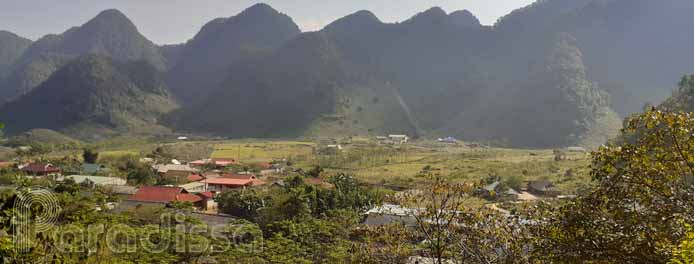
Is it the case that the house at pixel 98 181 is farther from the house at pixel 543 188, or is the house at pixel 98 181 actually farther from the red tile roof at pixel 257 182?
the house at pixel 543 188

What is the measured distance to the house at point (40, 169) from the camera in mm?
42694

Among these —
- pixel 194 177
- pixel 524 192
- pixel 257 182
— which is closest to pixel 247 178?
pixel 257 182

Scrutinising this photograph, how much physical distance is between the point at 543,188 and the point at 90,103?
10204 centimetres

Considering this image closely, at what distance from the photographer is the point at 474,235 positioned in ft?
24.5

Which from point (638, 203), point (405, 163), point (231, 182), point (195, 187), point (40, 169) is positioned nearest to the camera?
point (638, 203)

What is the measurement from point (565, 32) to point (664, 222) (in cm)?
12947

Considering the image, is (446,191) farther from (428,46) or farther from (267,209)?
(428,46)

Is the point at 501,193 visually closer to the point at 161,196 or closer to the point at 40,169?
the point at 161,196

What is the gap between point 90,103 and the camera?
359 ft

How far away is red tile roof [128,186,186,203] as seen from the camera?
31.0m

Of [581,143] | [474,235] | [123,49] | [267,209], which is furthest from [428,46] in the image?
[474,235]

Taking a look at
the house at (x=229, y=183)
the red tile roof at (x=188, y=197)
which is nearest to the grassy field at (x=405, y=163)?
the house at (x=229, y=183)

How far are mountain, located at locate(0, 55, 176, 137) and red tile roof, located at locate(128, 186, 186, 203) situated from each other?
246 ft

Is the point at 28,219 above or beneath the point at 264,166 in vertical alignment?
above
